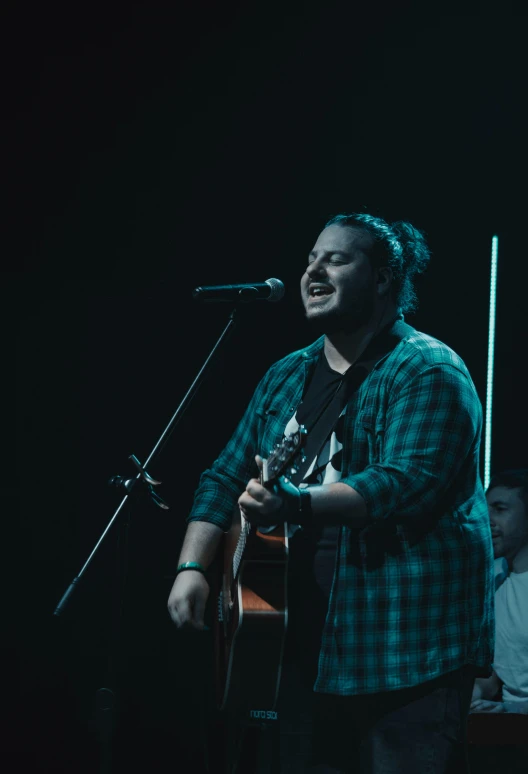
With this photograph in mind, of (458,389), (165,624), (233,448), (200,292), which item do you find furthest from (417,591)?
(165,624)

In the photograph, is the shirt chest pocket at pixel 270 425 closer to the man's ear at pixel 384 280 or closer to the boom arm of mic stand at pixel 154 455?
the boom arm of mic stand at pixel 154 455

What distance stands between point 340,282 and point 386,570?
2.87 feet

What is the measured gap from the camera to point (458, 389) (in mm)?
2041

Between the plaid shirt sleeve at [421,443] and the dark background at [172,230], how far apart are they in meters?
1.84

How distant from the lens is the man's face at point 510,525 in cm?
354

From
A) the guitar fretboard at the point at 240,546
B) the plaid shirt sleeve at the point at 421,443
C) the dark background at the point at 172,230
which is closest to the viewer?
the plaid shirt sleeve at the point at 421,443

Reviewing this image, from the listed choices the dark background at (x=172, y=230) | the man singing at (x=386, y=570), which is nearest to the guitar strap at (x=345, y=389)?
the man singing at (x=386, y=570)

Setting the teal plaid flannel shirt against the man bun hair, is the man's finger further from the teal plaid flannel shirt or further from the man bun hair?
the man bun hair

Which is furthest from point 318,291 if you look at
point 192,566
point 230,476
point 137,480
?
point 192,566

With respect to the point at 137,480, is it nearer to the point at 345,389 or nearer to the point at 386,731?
the point at 345,389

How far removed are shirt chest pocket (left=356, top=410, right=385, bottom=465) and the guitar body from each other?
318 millimetres

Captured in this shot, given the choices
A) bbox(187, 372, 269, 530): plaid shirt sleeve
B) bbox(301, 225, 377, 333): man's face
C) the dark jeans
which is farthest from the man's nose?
the dark jeans

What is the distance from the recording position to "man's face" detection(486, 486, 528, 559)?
3.54 metres

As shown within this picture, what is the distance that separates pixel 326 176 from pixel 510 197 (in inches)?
34.7
